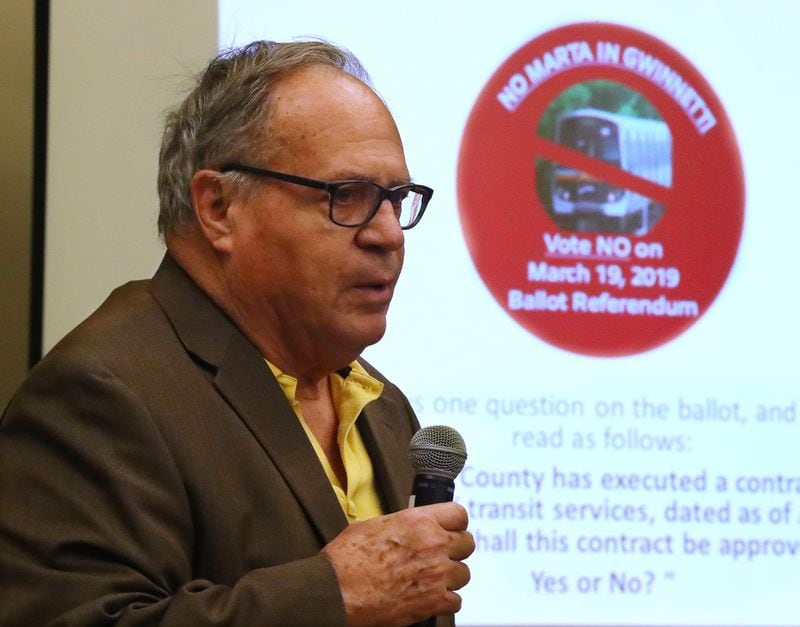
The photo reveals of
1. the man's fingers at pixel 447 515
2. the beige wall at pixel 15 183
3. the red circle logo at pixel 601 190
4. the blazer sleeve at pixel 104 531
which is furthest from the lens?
the red circle logo at pixel 601 190

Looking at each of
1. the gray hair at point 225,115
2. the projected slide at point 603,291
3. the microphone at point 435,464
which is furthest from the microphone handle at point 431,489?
the projected slide at point 603,291

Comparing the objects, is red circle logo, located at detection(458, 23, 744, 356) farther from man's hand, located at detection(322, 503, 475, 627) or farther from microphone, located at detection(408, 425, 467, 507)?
man's hand, located at detection(322, 503, 475, 627)

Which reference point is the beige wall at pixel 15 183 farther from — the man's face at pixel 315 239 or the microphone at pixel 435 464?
the microphone at pixel 435 464

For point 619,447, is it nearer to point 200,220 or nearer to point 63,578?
point 200,220

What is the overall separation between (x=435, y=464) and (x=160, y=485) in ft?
1.16

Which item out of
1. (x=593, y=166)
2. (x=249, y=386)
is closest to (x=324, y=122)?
(x=249, y=386)

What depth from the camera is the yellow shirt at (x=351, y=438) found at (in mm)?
1763

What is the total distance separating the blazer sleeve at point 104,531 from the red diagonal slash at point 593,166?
163 centimetres

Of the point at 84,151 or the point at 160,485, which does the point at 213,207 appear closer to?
the point at 160,485

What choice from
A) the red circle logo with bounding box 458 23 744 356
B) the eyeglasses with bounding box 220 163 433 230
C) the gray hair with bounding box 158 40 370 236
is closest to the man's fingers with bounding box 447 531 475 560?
the eyeglasses with bounding box 220 163 433 230

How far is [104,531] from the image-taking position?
4.65ft

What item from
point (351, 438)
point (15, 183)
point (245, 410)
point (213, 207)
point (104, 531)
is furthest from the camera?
point (15, 183)

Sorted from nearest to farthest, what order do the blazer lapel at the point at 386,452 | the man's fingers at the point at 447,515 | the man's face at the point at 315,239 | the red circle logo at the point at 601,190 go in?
the man's fingers at the point at 447,515
the man's face at the point at 315,239
the blazer lapel at the point at 386,452
the red circle logo at the point at 601,190

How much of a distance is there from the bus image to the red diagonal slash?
0.01 meters
